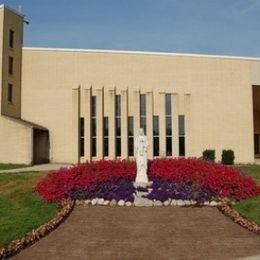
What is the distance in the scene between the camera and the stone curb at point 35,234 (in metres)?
10.9

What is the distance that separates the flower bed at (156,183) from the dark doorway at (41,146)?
19.3 metres

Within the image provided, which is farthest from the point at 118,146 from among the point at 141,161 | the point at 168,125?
the point at 141,161

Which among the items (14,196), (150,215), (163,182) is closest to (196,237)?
(150,215)

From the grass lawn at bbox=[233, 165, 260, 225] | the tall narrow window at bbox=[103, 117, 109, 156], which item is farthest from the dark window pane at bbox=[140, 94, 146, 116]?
the grass lawn at bbox=[233, 165, 260, 225]

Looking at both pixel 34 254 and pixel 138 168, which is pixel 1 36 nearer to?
pixel 138 168

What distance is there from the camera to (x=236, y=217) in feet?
45.5

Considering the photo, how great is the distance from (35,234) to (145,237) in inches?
103

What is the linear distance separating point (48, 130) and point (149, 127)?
7487mm

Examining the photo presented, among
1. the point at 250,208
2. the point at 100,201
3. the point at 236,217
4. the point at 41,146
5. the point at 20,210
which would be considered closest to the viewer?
the point at 236,217

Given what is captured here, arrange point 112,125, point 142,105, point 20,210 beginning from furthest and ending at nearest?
point 142,105 < point 112,125 < point 20,210

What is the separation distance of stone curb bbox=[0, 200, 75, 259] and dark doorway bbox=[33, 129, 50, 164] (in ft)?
73.4

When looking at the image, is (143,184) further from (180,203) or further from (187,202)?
(187,202)

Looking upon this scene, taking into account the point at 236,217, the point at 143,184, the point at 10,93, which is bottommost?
the point at 236,217

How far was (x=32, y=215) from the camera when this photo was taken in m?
13.7
